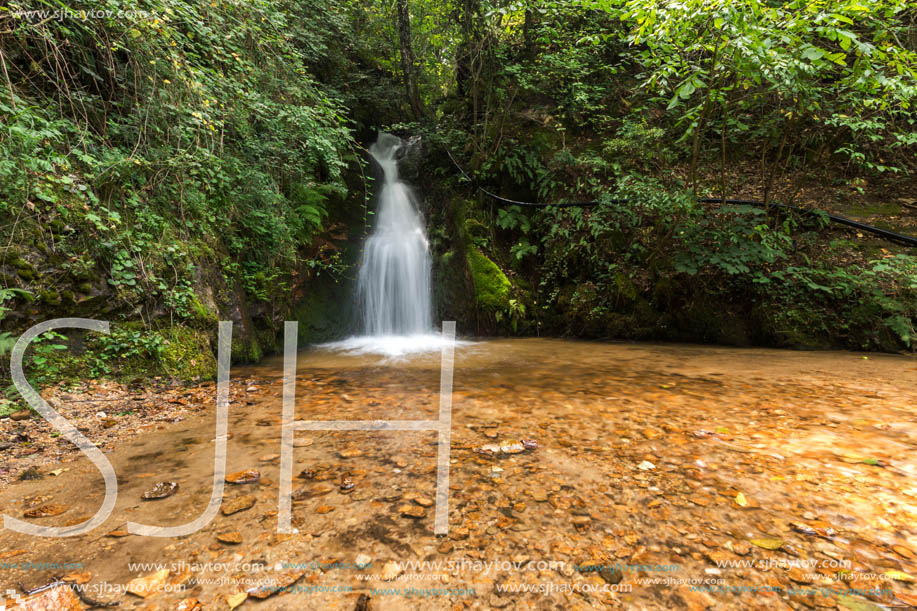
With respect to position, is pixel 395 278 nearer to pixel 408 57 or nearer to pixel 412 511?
pixel 408 57

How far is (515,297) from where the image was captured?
7.34 m

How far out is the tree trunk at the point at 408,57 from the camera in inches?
390

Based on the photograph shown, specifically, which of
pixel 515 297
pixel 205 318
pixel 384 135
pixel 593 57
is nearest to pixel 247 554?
pixel 205 318

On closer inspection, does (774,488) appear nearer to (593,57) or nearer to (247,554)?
(247,554)

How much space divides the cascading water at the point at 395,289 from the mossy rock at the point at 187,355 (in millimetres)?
2960

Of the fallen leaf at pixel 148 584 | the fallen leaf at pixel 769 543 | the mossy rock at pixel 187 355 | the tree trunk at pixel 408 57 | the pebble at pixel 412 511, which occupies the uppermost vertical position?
the tree trunk at pixel 408 57

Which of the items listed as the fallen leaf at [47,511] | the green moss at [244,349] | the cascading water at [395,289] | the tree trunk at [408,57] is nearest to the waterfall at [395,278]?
the cascading water at [395,289]

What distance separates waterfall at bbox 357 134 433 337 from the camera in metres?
8.01

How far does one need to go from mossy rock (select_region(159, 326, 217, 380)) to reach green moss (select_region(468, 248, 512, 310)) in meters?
4.73

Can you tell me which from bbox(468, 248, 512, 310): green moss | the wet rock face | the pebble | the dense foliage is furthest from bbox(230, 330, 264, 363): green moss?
the wet rock face

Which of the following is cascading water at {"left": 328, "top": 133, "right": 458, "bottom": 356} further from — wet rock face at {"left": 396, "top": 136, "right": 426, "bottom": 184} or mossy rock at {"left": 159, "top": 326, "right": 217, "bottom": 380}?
mossy rock at {"left": 159, "top": 326, "right": 217, "bottom": 380}

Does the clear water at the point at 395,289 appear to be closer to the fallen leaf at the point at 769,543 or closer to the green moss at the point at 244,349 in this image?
the green moss at the point at 244,349

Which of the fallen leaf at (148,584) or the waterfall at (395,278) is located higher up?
the waterfall at (395,278)

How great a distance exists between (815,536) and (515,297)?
237 inches
